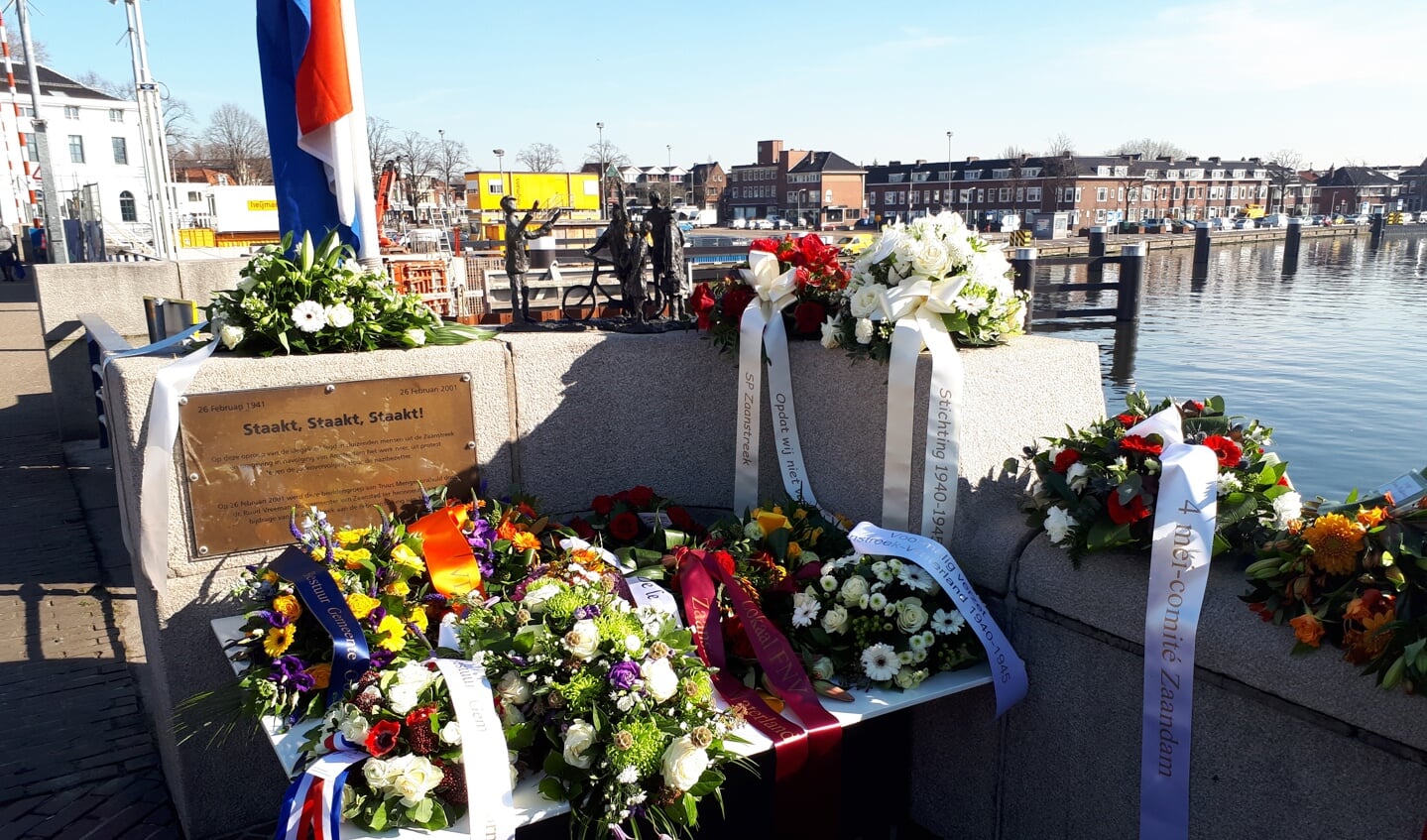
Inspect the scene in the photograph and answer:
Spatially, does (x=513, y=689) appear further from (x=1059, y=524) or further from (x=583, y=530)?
(x=1059, y=524)

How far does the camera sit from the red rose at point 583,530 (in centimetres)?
395

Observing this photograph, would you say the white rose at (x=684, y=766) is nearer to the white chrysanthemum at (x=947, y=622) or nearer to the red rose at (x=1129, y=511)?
the white chrysanthemum at (x=947, y=622)

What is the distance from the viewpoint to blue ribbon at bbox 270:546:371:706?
9.38 ft

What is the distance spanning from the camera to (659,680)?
2598 millimetres

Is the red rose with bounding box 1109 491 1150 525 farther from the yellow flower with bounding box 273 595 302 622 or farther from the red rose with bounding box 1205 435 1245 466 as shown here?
the yellow flower with bounding box 273 595 302 622

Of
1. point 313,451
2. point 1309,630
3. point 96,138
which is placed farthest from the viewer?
point 96,138

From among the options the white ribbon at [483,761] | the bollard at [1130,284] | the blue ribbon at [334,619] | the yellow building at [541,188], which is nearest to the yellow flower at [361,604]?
→ the blue ribbon at [334,619]

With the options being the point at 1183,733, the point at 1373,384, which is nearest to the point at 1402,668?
the point at 1183,733

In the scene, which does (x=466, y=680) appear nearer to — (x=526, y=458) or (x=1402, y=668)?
(x=526, y=458)

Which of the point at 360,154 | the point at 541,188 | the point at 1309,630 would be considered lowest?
the point at 1309,630

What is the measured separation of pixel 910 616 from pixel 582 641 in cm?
113

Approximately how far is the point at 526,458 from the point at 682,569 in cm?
103

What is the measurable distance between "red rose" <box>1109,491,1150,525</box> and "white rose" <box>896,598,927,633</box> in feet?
2.20

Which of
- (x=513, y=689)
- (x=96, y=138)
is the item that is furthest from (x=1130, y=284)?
(x=96, y=138)
